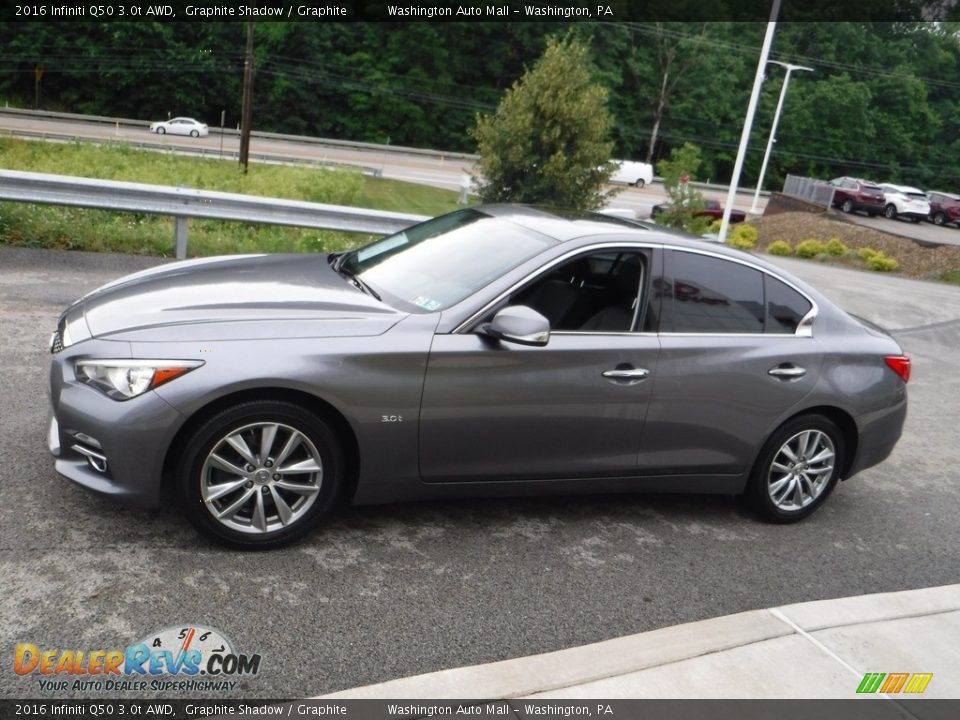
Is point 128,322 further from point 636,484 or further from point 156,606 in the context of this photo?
point 636,484

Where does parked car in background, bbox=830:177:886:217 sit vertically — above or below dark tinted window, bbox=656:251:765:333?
below

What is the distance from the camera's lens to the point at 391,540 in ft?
14.7

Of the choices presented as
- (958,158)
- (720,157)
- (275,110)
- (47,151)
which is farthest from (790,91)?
(47,151)

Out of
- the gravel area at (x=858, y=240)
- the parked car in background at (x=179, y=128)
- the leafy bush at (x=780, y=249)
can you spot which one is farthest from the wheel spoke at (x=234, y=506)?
the parked car in background at (x=179, y=128)

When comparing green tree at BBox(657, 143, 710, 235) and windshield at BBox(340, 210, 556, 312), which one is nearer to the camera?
windshield at BBox(340, 210, 556, 312)

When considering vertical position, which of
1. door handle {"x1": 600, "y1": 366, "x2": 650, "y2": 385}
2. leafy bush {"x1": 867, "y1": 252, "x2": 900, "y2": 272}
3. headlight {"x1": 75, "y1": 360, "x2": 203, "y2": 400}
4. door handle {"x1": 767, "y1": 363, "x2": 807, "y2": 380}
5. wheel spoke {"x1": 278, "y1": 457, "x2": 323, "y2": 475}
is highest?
door handle {"x1": 767, "y1": 363, "x2": 807, "y2": 380}

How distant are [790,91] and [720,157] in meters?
7.74

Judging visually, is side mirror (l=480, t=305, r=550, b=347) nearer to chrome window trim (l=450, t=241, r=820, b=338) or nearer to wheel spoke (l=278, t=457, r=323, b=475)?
chrome window trim (l=450, t=241, r=820, b=338)

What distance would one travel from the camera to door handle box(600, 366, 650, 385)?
4.69 m

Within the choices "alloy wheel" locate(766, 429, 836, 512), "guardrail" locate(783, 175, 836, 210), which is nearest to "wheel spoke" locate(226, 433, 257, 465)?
"alloy wheel" locate(766, 429, 836, 512)

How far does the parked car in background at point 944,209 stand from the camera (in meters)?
48.4

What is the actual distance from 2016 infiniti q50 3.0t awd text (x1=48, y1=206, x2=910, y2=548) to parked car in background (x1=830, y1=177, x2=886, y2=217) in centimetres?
4469

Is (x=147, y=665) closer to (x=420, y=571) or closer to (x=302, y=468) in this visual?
(x=302, y=468)

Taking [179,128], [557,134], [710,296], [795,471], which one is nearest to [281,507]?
[710,296]
